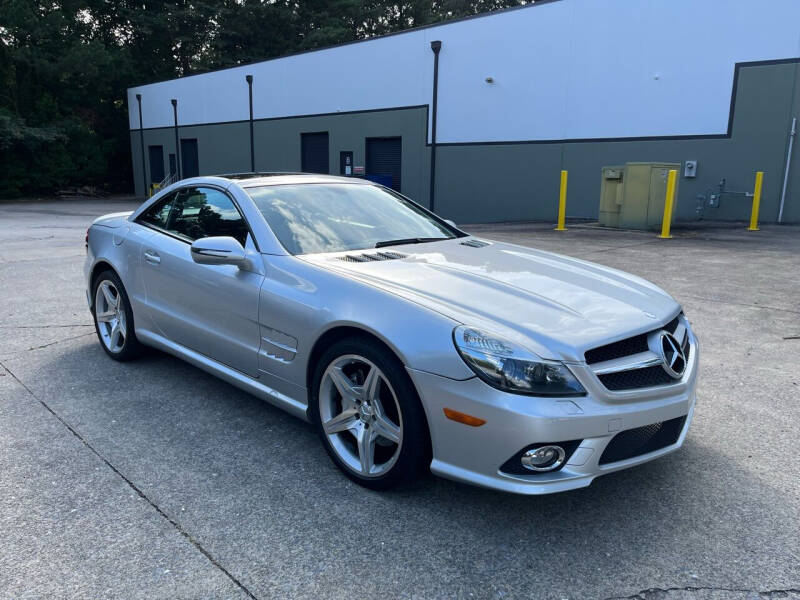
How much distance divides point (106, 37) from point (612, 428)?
45663 mm

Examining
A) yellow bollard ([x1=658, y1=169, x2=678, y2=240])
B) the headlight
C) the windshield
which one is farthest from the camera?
yellow bollard ([x1=658, y1=169, x2=678, y2=240])

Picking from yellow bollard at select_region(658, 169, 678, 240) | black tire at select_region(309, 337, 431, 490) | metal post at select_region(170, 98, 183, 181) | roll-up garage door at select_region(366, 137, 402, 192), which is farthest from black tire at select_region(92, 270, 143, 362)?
metal post at select_region(170, 98, 183, 181)

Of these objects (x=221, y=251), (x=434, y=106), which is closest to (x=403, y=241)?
(x=221, y=251)

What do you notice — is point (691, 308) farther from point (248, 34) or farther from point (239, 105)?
point (248, 34)

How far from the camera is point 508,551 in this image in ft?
8.54

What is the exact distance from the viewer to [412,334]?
279cm

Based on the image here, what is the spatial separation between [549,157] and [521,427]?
54.3 feet

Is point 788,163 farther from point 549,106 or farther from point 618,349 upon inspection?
point 618,349

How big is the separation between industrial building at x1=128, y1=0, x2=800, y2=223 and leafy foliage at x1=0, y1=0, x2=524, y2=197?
487 inches

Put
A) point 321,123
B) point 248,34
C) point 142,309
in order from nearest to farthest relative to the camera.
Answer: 1. point 142,309
2. point 321,123
3. point 248,34

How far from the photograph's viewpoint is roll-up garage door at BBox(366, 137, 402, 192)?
22266 mm

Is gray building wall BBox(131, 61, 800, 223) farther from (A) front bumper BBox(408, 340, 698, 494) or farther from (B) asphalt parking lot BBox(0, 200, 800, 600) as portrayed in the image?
(A) front bumper BBox(408, 340, 698, 494)

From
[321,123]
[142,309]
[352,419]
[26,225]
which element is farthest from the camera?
[321,123]

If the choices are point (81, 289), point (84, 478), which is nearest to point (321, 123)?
point (81, 289)
